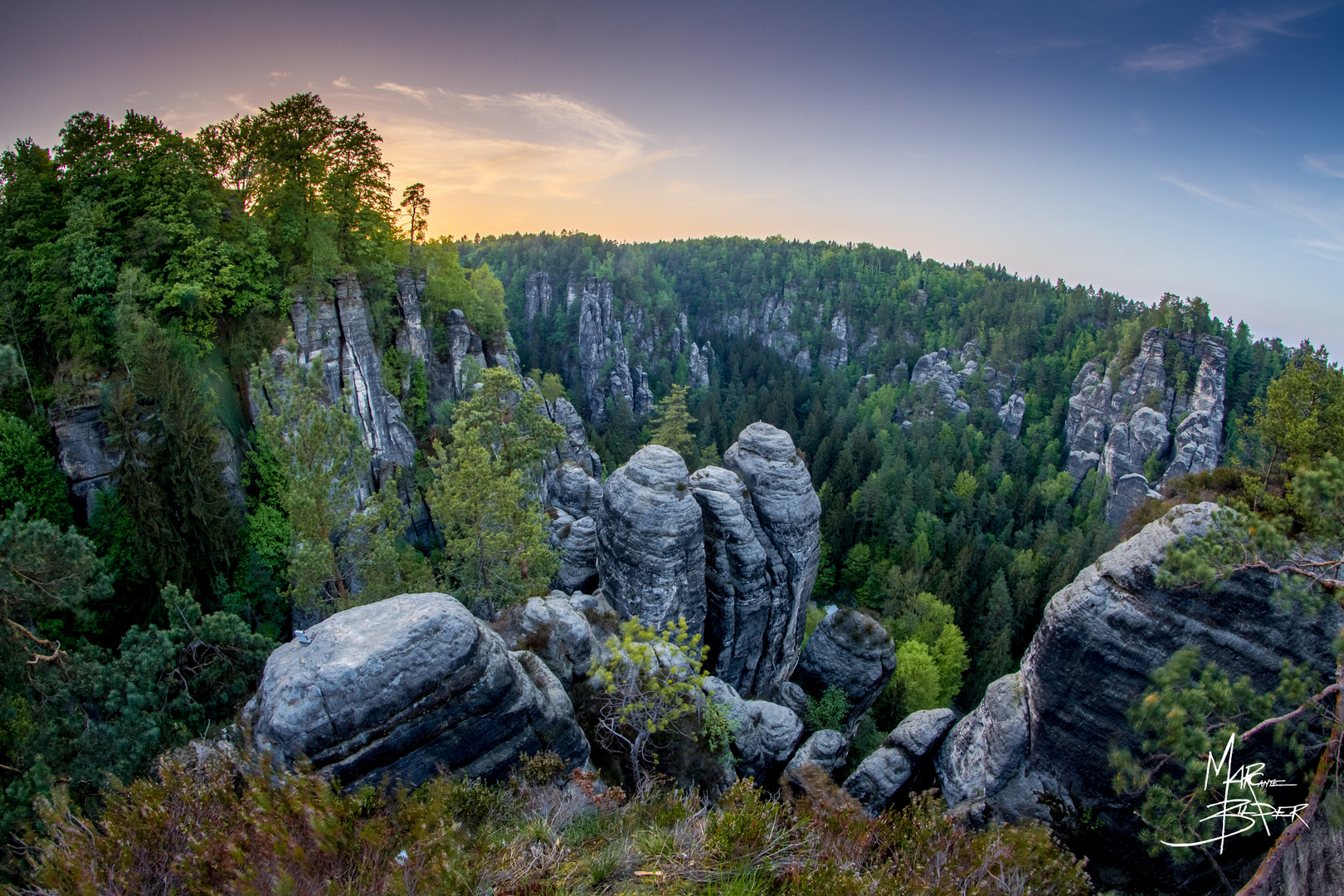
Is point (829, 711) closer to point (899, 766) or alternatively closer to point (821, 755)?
point (821, 755)

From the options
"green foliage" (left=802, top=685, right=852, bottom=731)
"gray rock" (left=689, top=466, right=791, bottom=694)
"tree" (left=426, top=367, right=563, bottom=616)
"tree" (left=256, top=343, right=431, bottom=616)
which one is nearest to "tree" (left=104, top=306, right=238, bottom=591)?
"tree" (left=256, top=343, right=431, bottom=616)

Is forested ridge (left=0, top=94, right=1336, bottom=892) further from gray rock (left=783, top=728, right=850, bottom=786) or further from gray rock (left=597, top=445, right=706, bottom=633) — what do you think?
gray rock (left=783, top=728, right=850, bottom=786)

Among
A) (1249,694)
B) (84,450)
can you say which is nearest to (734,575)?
(1249,694)

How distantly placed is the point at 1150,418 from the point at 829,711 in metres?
64.3

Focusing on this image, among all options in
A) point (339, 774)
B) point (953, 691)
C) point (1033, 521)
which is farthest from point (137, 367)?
point (1033, 521)

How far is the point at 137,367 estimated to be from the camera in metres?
18.5

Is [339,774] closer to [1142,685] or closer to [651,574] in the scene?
[651,574]

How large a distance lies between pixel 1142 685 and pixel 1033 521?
55678 millimetres

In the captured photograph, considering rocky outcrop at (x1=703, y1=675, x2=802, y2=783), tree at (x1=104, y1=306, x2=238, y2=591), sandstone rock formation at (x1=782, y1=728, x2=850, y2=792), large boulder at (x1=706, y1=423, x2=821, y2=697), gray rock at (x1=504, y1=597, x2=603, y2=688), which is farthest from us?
large boulder at (x1=706, y1=423, x2=821, y2=697)

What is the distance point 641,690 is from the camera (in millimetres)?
12438

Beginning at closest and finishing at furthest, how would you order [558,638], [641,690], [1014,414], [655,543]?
1. [641,690]
2. [558,638]
3. [655,543]
4. [1014,414]

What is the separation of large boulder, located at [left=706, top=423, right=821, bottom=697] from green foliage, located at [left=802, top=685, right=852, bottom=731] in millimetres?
1619

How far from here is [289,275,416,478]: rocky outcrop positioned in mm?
25719

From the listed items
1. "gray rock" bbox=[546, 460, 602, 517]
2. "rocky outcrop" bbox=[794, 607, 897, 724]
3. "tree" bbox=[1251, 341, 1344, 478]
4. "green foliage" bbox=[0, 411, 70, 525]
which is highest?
"tree" bbox=[1251, 341, 1344, 478]
